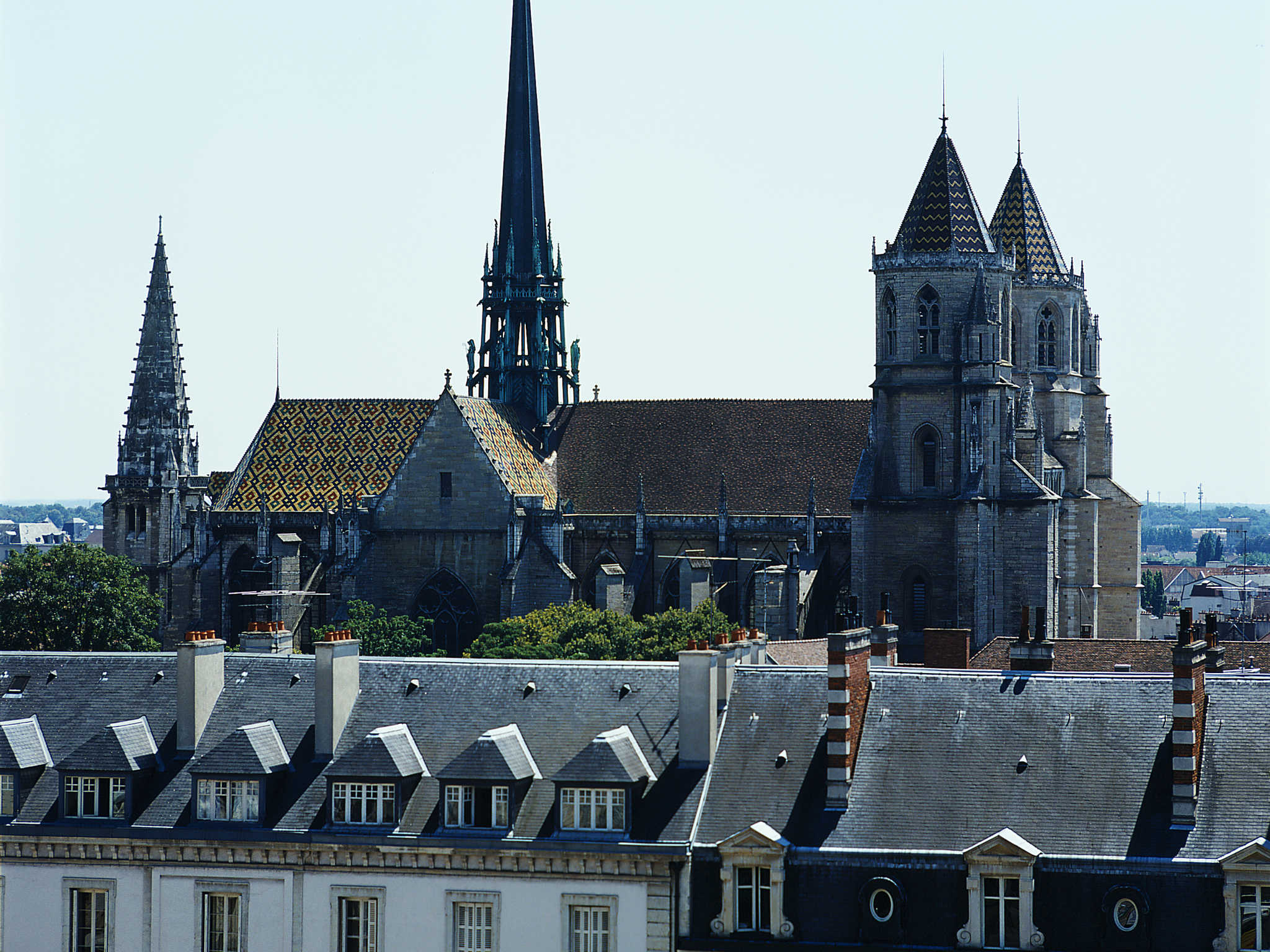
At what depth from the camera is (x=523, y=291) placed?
92438 mm

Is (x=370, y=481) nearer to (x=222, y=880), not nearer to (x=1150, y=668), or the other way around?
(x=1150, y=668)

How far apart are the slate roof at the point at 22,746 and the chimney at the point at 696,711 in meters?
11.0

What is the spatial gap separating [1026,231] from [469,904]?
2362 inches

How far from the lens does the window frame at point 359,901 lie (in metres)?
34.2

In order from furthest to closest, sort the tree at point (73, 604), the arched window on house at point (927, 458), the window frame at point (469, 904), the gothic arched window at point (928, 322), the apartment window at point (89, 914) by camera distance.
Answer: the arched window on house at point (927, 458) → the gothic arched window at point (928, 322) → the tree at point (73, 604) → the apartment window at point (89, 914) → the window frame at point (469, 904)

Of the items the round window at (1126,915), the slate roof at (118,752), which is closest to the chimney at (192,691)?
the slate roof at (118,752)

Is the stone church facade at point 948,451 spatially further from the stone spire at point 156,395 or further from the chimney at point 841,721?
the chimney at point 841,721

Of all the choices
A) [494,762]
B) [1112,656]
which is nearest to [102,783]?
[494,762]

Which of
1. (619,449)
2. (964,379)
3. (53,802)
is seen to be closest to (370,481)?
(619,449)

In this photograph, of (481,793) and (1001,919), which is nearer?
(1001,919)

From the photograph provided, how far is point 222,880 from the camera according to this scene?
35000 mm

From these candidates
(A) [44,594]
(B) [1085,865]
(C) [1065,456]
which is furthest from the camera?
(C) [1065,456]

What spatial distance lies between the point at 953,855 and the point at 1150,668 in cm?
2314

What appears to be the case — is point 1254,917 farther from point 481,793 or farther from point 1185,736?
point 481,793
